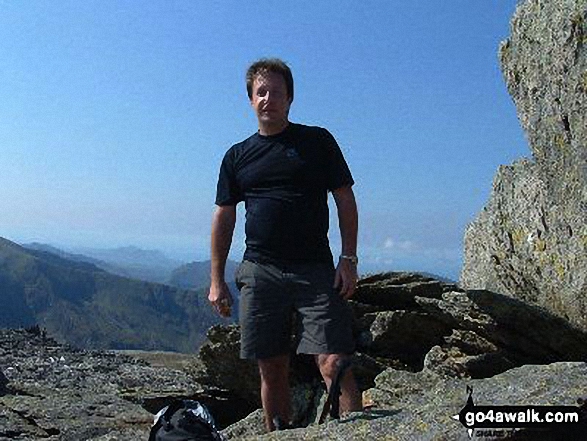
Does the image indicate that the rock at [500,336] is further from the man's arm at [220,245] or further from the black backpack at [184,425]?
the black backpack at [184,425]

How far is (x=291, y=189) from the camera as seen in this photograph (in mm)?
9781

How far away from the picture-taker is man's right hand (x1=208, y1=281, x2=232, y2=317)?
1040cm

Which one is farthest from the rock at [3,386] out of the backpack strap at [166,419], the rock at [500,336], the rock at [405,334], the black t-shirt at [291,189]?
the backpack strap at [166,419]

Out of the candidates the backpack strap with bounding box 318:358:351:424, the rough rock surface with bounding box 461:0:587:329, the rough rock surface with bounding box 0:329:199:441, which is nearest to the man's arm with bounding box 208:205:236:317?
the backpack strap with bounding box 318:358:351:424

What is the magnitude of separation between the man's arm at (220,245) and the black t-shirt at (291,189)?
0.51 meters

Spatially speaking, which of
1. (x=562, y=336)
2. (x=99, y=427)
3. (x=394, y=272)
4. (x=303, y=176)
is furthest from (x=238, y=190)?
(x=99, y=427)

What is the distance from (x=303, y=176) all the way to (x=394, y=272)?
28.3ft

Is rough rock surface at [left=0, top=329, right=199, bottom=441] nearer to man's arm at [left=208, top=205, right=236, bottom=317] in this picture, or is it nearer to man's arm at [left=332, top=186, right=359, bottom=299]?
man's arm at [left=208, top=205, right=236, bottom=317]

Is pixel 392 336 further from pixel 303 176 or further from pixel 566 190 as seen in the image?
pixel 303 176

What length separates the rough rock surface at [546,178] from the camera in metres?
13.4

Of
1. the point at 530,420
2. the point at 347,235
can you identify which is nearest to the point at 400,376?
the point at 347,235

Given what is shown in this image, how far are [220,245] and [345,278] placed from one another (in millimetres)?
2179

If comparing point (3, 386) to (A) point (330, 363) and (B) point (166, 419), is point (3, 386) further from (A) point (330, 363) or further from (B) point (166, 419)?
(B) point (166, 419)

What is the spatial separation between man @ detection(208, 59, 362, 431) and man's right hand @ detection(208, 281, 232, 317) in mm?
394
